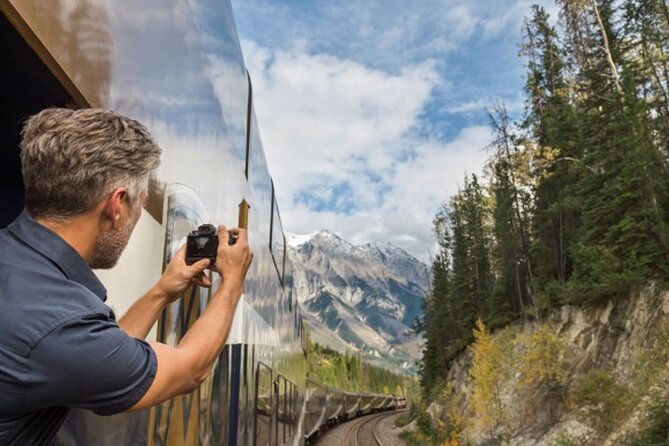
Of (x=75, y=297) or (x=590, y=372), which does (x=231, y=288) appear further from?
(x=590, y=372)

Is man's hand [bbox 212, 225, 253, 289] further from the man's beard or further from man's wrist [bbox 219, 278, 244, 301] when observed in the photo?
the man's beard

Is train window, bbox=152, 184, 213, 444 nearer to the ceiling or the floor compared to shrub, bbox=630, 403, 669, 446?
nearer to the ceiling

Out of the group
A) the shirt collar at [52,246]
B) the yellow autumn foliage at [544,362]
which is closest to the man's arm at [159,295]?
the shirt collar at [52,246]

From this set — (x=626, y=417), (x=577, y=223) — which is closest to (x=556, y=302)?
(x=577, y=223)

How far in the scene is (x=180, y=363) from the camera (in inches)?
48.7

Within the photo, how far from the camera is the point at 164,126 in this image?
217 cm

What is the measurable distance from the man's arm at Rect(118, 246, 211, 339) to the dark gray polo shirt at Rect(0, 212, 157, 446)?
54cm

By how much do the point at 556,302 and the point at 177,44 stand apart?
3031 centimetres

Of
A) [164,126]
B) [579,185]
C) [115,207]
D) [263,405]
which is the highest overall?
[579,185]

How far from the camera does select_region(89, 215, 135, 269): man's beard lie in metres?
1.25

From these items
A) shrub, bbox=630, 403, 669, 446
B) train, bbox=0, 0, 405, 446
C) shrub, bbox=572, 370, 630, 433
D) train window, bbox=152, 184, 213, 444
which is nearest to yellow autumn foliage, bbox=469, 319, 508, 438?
shrub, bbox=572, 370, 630, 433

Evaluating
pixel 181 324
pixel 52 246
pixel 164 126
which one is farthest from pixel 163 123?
pixel 52 246

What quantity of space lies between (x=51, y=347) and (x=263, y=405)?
168 inches

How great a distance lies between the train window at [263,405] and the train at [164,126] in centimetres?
5
